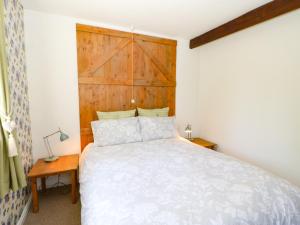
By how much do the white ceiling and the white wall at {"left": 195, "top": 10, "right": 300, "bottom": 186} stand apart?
1.45 ft

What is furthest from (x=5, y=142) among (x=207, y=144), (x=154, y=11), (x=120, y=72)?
(x=207, y=144)

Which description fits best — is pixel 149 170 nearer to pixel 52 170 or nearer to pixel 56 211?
pixel 52 170

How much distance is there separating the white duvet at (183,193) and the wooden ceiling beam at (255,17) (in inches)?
68.0

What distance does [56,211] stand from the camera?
2016 mm

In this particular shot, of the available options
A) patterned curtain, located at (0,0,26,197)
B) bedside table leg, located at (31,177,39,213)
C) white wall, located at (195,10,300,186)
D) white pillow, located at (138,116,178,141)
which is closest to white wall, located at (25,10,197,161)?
bedside table leg, located at (31,177,39,213)

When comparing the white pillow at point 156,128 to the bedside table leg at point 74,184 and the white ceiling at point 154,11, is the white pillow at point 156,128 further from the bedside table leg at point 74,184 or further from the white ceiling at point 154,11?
the white ceiling at point 154,11

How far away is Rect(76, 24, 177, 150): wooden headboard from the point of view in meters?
2.60

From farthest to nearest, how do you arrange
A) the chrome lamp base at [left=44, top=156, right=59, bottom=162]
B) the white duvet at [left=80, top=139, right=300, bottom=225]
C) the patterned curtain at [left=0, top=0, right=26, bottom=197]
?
1. the chrome lamp base at [left=44, top=156, right=59, bottom=162]
2. the patterned curtain at [left=0, top=0, right=26, bottom=197]
3. the white duvet at [left=80, top=139, right=300, bottom=225]

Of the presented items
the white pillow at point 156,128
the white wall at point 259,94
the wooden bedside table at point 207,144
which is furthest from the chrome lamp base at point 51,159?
the white wall at point 259,94

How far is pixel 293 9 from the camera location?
1852 mm

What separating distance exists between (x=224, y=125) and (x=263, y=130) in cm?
67

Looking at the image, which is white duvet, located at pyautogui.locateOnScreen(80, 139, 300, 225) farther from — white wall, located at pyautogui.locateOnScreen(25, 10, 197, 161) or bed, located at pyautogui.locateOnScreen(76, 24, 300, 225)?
white wall, located at pyautogui.locateOnScreen(25, 10, 197, 161)

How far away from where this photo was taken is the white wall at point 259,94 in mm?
2039

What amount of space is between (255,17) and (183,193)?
2253mm
